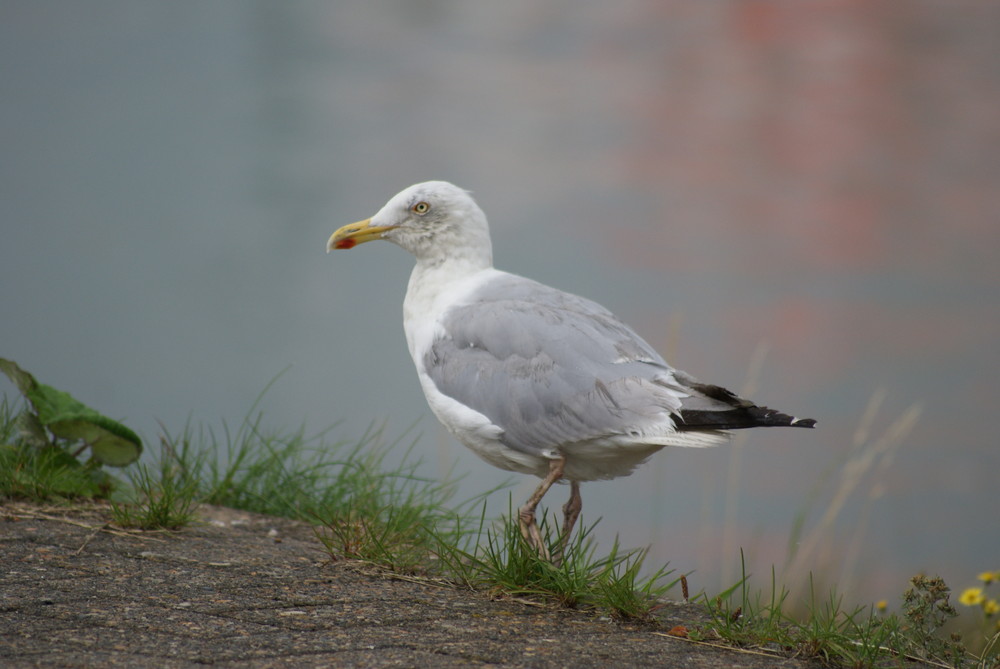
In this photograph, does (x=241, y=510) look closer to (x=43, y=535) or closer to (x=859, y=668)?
(x=43, y=535)

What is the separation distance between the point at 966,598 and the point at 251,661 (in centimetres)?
360

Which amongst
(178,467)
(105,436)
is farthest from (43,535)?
(178,467)

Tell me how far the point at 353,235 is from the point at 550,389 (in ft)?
5.22

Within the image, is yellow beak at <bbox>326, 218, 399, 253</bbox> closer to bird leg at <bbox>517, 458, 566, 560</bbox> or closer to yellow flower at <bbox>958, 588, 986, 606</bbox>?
bird leg at <bbox>517, 458, 566, 560</bbox>

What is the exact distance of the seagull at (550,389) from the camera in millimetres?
4027

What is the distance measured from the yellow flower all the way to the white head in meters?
2.90

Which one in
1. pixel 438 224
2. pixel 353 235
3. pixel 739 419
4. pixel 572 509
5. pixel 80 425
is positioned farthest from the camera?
pixel 80 425

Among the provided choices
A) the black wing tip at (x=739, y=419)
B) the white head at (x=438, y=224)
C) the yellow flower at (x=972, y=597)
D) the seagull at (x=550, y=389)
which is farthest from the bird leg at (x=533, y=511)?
the yellow flower at (x=972, y=597)

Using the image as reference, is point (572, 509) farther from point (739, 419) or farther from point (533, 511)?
point (739, 419)

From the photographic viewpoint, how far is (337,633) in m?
3.73

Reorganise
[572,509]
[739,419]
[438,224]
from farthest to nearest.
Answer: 1. [438,224]
2. [572,509]
3. [739,419]

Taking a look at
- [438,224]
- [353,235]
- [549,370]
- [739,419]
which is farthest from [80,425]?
[739,419]

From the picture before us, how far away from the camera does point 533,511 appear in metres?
4.36

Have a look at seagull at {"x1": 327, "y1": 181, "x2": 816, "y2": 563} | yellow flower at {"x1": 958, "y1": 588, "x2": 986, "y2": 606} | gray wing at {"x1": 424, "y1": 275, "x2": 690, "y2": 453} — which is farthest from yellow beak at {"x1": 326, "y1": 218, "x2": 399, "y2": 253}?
yellow flower at {"x1": 958, "y1": 588, "x2": 986, "y2": 606}
